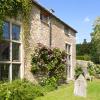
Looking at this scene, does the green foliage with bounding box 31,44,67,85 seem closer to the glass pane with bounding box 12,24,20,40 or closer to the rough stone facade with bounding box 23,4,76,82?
the rough stone facade with bounding box 23,4,76,82

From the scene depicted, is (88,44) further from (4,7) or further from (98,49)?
(4,7)

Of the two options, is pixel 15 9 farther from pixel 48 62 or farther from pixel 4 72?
pixel 48 62

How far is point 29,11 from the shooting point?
16641 millimetres

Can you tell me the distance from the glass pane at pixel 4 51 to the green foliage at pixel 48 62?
257 centimetres

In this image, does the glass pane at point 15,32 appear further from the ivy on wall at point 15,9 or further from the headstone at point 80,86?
the headstone at point 80,86

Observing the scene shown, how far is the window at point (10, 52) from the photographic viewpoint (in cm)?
1432

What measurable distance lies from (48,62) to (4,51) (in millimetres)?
4436

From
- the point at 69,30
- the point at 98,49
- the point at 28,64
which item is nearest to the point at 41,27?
the point at 28,64

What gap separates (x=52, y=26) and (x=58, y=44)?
2.07 metres

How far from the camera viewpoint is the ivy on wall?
548 inches

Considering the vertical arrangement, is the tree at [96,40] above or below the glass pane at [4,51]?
above

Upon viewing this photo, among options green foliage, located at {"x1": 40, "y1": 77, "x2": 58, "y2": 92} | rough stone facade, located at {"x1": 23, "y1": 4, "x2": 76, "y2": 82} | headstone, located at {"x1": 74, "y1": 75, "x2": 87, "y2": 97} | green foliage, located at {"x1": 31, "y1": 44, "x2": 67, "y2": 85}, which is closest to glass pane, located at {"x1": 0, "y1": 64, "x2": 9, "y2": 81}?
rough stone facade, located at {"x1": 23, "y1": 4, "x2": 76, "y2": 82}

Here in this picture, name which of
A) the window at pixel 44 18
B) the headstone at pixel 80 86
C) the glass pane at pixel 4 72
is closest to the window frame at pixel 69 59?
the window at pixel 44 18

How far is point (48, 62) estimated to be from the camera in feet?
60.0
